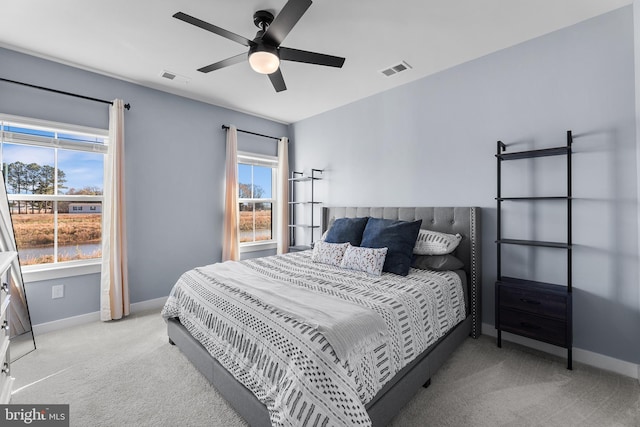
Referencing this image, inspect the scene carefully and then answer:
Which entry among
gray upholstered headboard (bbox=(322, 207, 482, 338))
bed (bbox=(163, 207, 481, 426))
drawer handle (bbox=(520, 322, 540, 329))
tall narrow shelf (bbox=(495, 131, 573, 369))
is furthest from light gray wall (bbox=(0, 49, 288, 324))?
drawer handle (bbox=(520, 322, 540, 329))

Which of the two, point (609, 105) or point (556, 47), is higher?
point (556, 47)

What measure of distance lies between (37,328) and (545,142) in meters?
5.13

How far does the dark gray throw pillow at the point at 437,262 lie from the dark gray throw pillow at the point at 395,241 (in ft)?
0.64

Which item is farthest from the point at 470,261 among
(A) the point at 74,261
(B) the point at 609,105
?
(A) the point at 74,261

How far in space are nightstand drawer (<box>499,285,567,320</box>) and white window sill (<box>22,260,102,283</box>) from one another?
4184 millimetres

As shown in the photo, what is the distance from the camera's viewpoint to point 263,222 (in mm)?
4918

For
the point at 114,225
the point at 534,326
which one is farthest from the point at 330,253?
the point at 114,225

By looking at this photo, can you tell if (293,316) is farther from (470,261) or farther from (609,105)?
(609,105)

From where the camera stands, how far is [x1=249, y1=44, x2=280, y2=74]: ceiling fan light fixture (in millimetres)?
2012

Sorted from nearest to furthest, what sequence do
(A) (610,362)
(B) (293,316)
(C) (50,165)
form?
(B) (293,316), (A) (610,362), (C) (50,165)

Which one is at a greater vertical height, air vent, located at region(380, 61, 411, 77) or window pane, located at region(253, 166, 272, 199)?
air vent, located at region(380, 61, 411, 77)

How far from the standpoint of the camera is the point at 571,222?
2311 millimetres

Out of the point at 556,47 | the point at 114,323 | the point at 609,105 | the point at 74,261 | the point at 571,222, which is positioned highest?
the point at 556,47

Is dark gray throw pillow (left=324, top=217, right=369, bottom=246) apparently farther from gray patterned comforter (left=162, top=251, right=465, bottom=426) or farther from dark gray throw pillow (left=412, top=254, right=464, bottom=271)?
dark gray throw pillow (left=412, top=254, right=464, bottom=271)
